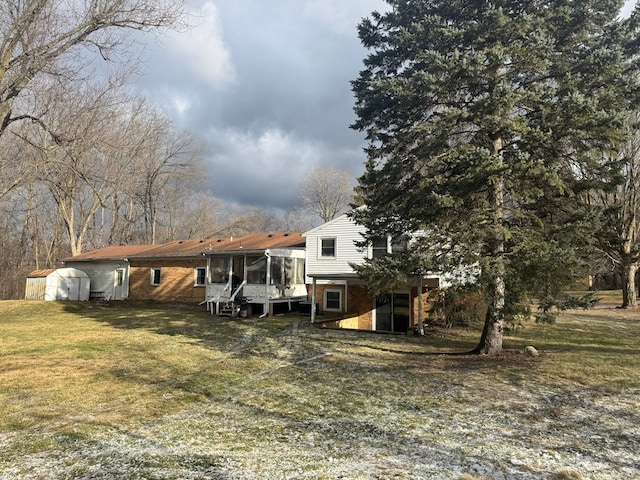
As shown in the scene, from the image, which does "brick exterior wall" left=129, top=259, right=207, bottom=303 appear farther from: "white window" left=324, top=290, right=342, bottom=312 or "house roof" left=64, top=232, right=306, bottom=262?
"white window" left=324, top=290, right=342, bottom=312

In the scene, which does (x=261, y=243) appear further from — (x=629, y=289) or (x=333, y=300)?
(x=629, y=289)

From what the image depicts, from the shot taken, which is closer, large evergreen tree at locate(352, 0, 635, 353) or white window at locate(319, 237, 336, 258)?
large evergreen tree at locate(352, 0, 635, 353)

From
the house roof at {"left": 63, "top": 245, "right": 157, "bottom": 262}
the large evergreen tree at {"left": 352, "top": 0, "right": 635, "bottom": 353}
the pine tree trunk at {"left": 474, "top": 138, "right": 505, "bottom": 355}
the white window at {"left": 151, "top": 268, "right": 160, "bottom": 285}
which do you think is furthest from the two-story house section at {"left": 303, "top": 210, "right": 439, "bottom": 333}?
the house roof at {"left": 63, "top": 245, "right": 157, "bottom": 262}

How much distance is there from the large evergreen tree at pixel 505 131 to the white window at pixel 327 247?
9.85m

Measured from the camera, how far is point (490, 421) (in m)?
5.62

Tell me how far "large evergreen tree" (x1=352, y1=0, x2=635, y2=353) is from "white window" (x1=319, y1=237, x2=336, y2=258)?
985cm

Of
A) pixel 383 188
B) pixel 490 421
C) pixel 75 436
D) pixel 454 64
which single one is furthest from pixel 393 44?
pixel 75 436

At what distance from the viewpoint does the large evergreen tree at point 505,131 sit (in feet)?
25.9

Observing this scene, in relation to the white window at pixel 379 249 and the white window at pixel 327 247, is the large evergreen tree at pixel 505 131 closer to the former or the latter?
the white window at pixel 379 249

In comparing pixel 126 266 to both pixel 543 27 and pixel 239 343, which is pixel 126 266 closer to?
pixel 239 343

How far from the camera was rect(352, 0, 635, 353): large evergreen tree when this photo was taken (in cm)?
789

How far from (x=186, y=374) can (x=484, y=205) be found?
754cm

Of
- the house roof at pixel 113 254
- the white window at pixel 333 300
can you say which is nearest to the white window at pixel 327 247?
the white window at pixel 333 300

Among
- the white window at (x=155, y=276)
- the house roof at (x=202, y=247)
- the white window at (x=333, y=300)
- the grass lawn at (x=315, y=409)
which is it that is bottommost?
the grass lawn at (x=315, y=409)
